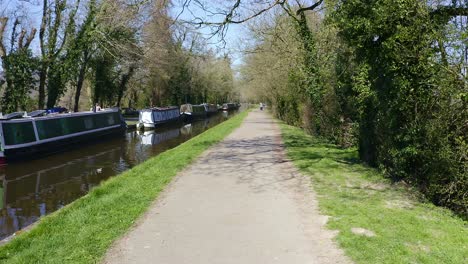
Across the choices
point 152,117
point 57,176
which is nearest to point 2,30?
point 152,117

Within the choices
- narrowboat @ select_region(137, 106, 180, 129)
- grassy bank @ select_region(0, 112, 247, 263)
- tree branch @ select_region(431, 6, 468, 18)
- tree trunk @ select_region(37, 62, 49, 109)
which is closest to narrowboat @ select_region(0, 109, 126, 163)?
tree trunk @ select_region(37, 62, 49, 109)

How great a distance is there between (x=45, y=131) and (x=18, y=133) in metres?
1.96

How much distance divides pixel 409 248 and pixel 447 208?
8.43 ft

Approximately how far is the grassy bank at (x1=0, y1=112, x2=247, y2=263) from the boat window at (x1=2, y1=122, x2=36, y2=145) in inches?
365

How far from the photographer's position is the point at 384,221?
18.8 feet

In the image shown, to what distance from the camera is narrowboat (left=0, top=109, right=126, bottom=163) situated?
1627 centimetres

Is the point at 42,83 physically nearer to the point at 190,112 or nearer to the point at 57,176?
the point at 57,176

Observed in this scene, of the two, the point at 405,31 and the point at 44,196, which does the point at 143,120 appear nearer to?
the point at 44,196

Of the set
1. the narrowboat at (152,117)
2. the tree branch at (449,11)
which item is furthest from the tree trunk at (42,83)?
the tree branch at (449,11)

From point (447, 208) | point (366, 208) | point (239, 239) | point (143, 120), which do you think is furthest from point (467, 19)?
point (143, 120)

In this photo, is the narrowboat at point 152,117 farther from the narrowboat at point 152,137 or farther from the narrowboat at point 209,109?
the narrowboat at point 209,109

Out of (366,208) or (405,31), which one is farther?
(405,31)

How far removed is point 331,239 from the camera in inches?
199

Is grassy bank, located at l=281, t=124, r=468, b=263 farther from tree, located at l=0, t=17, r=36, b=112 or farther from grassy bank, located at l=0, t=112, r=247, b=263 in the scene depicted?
tree, located at l=0, t=17, r=36, b=112
